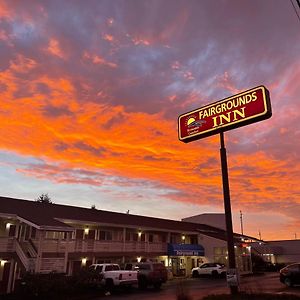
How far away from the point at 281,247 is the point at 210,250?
2686cm

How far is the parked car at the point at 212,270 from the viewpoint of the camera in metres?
39.9

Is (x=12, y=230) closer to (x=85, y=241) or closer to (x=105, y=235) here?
(x=85, y=241)

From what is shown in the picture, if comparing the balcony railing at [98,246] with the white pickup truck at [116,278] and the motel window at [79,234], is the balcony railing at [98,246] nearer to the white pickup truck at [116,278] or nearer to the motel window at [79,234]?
the motel window at [79,234]

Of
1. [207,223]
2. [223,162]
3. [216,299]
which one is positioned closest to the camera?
[216,299]

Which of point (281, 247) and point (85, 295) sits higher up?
point (281, 247)

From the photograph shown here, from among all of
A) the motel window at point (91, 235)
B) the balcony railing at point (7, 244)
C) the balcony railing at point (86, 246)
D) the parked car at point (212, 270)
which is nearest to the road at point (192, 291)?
the balcony railing at point (86, 246)

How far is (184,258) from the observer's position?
45.6 m

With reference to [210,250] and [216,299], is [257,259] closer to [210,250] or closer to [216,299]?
[210,250]

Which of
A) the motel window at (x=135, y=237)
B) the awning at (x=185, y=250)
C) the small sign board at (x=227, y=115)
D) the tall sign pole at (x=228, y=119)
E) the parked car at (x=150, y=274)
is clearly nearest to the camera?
the tall sign pole at (x=228, y=119)

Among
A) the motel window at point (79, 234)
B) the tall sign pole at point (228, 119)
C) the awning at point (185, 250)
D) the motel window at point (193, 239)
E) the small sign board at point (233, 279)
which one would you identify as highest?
the tall sign pole at point (228, 119)

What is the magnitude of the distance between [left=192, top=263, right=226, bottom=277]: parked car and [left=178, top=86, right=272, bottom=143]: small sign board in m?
23.9

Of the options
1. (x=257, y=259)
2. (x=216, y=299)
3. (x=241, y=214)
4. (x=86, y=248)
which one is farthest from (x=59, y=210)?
(x=241, y=214)

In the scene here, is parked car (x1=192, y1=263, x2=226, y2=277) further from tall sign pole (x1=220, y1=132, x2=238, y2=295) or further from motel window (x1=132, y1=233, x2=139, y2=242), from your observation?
tall sign pole (x1=220, y1=132, x2=238, y2=295)

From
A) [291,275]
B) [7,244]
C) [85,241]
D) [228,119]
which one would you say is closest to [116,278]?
[7,244]
